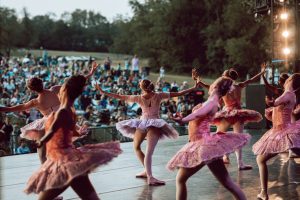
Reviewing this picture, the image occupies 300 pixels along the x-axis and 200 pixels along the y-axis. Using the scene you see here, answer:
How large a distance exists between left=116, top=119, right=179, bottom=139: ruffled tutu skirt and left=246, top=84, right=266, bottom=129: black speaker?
340 inches

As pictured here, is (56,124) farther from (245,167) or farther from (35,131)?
(245,167)

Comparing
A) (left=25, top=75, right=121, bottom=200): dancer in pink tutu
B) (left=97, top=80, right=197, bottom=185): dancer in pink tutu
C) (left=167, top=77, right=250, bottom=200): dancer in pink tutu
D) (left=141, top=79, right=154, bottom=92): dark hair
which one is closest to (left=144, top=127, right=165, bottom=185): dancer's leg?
(left=97, top=80, right=197, bottom=185): dancer in pink tutu

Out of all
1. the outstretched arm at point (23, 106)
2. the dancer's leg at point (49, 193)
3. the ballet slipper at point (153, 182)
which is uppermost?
the outstretched arm at point (23, 106)

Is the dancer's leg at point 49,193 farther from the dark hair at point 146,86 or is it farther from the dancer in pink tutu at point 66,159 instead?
the dark hair at point 146,86

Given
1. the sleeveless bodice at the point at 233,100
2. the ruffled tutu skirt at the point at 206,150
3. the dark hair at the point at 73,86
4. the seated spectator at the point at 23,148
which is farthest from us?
the seated spectator at the point at 23,148

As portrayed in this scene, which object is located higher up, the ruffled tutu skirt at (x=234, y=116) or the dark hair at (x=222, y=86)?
the dark hair at (x=222, y=86)

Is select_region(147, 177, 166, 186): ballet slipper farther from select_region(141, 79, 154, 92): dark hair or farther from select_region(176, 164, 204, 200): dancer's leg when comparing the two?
select_region(176, 164, 204, 200): dancer's leg

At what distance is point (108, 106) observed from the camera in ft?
68.0

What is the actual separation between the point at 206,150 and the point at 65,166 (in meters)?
1.60

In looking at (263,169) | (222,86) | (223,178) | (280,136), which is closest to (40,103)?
(222,86)

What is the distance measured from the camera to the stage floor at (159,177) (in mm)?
7793

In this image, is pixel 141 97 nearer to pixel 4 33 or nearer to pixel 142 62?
A: pixel 142 62

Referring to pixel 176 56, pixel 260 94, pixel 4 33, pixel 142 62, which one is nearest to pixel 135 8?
pixel 142 62

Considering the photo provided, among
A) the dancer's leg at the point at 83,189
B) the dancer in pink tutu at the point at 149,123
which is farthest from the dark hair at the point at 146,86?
the dancer's leg at the point at 83,189
